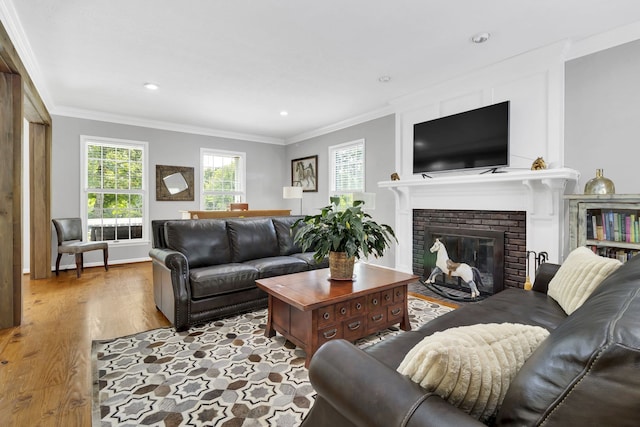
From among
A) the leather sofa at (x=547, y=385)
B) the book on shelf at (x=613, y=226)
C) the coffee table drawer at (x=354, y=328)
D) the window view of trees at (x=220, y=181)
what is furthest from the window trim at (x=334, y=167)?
the leather sofa at (x=547, y=385)

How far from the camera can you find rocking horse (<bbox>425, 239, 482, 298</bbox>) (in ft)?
12.0

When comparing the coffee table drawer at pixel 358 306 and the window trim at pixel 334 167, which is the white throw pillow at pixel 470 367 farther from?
the window trim at pixel 334 167

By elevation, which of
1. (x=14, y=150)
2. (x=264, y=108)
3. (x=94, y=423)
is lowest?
(x=94, y=423)

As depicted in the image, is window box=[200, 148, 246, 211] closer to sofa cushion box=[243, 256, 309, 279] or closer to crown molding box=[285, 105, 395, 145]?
crown molding box=[285, 105, 395, 145]

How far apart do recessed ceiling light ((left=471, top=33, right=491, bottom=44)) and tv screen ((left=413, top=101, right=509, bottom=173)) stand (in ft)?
2.48

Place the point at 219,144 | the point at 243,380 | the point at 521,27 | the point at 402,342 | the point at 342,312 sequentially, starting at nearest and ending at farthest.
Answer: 1. the point at 402,342
2. the point at 243,380
3. the point at 342,312
4. the point at 521,27
5. the point at 219,144

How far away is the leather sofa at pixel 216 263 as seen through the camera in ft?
9.04

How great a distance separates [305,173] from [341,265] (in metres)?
4.43

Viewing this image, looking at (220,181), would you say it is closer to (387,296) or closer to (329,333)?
(387,296)

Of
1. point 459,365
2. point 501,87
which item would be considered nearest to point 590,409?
point 459,365

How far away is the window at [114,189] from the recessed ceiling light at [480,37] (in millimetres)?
5357

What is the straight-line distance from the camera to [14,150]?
109 inches

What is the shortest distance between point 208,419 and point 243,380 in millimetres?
366

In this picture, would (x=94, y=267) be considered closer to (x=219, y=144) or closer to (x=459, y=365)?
(x=219, y=144)
